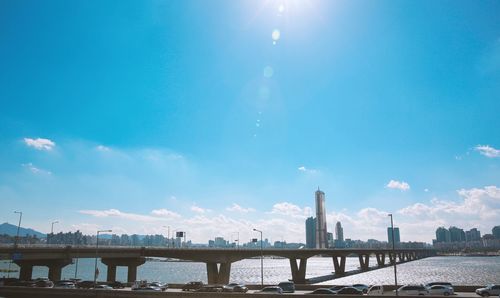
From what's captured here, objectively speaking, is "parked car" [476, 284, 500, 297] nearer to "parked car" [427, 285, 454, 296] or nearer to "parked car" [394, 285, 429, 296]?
"parked car" [427, 285, 454, 296]

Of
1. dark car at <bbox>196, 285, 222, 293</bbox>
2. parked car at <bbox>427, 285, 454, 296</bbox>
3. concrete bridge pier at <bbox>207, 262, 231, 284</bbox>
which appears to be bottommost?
concrete bridge pier at <bbox>207, 262, 231, 284</bbox>

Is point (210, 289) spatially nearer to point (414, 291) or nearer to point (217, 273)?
point (414, 291)

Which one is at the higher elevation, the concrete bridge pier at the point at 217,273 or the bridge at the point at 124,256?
the bridge at the point at 124,256

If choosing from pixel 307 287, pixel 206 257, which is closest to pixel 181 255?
pixel 206 257

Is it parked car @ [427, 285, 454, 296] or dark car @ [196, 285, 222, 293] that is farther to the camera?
dark car @ [196, 285, 222, 293]

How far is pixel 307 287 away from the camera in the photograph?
5925 centimetres

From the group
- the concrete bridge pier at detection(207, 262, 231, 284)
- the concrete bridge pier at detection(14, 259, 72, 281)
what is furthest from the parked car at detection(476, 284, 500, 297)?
the concrete bridge pier at detection(14, 259, 72, 281)

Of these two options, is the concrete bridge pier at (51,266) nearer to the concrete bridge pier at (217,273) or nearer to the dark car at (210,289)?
the dark car at (210,289)

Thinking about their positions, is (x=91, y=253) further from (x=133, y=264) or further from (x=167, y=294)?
(x=167, y=294)

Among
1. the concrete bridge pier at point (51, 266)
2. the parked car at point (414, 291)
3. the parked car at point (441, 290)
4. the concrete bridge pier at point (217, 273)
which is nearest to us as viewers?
the parked car at point (414, 291)

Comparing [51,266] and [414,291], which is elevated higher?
[51,266]

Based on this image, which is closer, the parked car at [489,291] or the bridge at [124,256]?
the parked car at [489,291]

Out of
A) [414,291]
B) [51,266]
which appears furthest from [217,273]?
[414,291]

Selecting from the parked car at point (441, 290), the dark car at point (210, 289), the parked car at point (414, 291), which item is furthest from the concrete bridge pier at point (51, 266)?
the parked car at point (441, 290)
